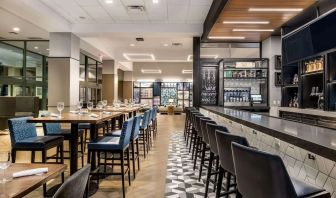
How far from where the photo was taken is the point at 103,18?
300 inches

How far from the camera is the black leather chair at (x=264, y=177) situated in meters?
1.20

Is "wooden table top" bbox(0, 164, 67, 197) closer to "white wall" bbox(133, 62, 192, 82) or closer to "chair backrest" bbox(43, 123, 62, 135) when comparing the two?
"chair backrest" bbox(43, 123, 62, 135)

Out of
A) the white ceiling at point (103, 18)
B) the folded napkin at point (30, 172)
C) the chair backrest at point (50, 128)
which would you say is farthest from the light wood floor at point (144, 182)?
the white ceiling at point (103, 18)

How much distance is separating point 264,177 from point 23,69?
35.8 feet

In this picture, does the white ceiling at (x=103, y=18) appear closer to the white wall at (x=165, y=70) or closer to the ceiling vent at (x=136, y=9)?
the ceiling vent at (x=136, y=9)

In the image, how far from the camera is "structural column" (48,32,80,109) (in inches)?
320

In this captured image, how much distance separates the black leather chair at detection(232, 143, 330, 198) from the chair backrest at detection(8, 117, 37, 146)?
2.77 metres

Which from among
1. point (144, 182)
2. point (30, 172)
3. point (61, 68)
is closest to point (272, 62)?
point (144, 182)

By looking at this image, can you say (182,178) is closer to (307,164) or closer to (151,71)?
(307,164)

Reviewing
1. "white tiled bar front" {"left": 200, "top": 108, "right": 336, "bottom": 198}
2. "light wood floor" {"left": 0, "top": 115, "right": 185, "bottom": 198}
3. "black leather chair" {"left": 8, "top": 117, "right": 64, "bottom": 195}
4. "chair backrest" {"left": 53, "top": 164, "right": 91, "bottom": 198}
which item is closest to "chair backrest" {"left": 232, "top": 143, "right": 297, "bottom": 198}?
"white tiled bar front" {"left": 200, "top": 108, "right": 336, "bottom": 198}

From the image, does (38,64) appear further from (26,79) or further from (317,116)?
(317,116)

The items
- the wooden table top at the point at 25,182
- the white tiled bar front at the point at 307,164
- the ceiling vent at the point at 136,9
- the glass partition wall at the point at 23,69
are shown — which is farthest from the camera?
the glass partition wall at the point at 23,69

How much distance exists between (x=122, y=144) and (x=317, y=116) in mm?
3851

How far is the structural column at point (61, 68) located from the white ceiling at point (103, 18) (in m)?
0.30
